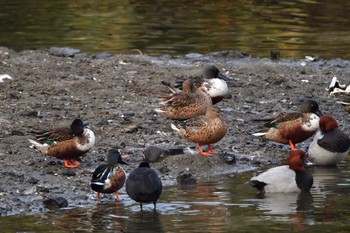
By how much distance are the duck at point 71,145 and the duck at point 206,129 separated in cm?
131

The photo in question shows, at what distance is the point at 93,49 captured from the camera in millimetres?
21250

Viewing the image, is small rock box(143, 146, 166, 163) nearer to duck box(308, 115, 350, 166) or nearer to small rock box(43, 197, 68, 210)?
duck box(308, 115, 350, 166)

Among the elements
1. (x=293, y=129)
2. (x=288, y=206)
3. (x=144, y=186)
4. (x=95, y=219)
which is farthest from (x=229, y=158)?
(x=95, y=219)

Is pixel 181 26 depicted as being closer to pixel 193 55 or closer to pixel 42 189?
pixel 193 55

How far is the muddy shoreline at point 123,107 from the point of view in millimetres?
11930

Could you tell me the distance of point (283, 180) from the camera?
38.7ft

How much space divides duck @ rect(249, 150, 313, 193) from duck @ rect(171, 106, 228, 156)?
105 cm

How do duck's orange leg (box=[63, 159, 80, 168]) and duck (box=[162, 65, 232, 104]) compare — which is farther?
duck (box=[162, 65, 232, 104])

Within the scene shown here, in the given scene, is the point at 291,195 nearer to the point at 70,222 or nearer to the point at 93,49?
the point at 70,222

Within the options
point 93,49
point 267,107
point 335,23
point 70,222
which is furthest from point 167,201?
point 335,23

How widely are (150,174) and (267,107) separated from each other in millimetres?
5334

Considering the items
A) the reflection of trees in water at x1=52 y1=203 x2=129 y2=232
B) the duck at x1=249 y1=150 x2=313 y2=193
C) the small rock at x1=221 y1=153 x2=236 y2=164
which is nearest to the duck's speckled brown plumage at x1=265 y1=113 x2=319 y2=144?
the small rock at x1=221 y1=153 x2=236 y2=164

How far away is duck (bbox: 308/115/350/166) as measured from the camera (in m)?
12.9

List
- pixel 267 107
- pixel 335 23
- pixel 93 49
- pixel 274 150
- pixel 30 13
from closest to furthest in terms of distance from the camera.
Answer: pixel 274 150 < pixel 267 107 < pixel 93 49 < pixel 335 23 < pixel 30 13
